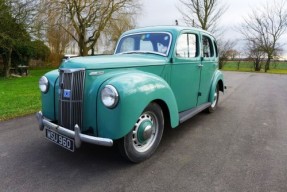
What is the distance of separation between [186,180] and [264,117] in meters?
3.81

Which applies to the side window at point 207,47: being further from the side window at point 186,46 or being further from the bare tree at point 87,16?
the bare tree at point 87,16

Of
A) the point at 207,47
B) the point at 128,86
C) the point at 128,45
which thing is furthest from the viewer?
the point at 207,47

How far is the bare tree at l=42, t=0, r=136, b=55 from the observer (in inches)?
740

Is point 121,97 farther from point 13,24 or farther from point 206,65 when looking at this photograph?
point 13,24

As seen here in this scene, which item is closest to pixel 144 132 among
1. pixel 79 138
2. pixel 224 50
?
pixel 79 138

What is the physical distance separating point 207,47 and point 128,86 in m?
→ 3.20

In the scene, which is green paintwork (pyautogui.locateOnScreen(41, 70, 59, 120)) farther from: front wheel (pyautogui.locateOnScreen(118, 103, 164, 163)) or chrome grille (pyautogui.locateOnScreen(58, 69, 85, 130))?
front wheel (pyautogui.locateOnScreen(118, 103, 164, 163))

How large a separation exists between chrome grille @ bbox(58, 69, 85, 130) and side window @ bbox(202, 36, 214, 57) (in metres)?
3.10

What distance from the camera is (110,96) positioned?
9.80ft

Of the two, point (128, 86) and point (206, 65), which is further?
point (206, 65)

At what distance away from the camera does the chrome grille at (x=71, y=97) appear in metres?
3.20

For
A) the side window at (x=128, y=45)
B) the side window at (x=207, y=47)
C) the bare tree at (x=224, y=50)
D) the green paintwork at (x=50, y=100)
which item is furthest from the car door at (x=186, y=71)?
the bare tree at (x=224, y=50)

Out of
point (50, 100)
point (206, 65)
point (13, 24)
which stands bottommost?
point (50, 100)

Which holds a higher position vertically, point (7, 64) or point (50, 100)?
point (7, 64)
